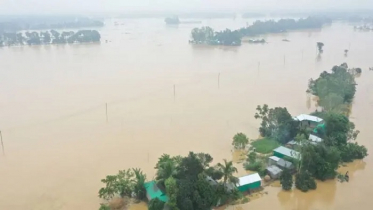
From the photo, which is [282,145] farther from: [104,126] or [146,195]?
[104,126]

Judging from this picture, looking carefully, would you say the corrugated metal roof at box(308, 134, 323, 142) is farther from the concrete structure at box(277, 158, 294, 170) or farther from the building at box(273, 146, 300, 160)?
the concrete structure at box(277, 158, 294, 170)

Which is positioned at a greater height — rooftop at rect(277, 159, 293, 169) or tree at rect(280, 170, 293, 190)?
rooftop at rect(277, 159, 293, 169)

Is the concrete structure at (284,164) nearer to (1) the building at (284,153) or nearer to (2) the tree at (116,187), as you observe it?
(1) the building at (284,153)

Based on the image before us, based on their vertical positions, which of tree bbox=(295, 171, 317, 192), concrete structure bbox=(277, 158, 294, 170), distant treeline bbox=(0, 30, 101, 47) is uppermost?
distant treeline bbox=(0, 30, 101, 47)

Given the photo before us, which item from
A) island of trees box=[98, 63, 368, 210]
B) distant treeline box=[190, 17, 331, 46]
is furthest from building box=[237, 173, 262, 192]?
distant treeline box=[190, 17, 331, 46]

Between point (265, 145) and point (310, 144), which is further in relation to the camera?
point (265, 145)

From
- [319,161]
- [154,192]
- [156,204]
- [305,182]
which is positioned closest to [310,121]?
[319,161]

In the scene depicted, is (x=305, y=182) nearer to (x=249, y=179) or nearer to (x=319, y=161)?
(x=319, y=161)

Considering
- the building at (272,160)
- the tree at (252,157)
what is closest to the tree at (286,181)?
the building at (272,160)

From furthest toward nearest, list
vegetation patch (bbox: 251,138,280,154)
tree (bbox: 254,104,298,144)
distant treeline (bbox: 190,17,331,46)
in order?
1. distant treeline (bbox: 190,17,331,46)
2. tree (bbox: 254,104,298,144)
3. vegetation patch (bbox: 251,138,280,154)
